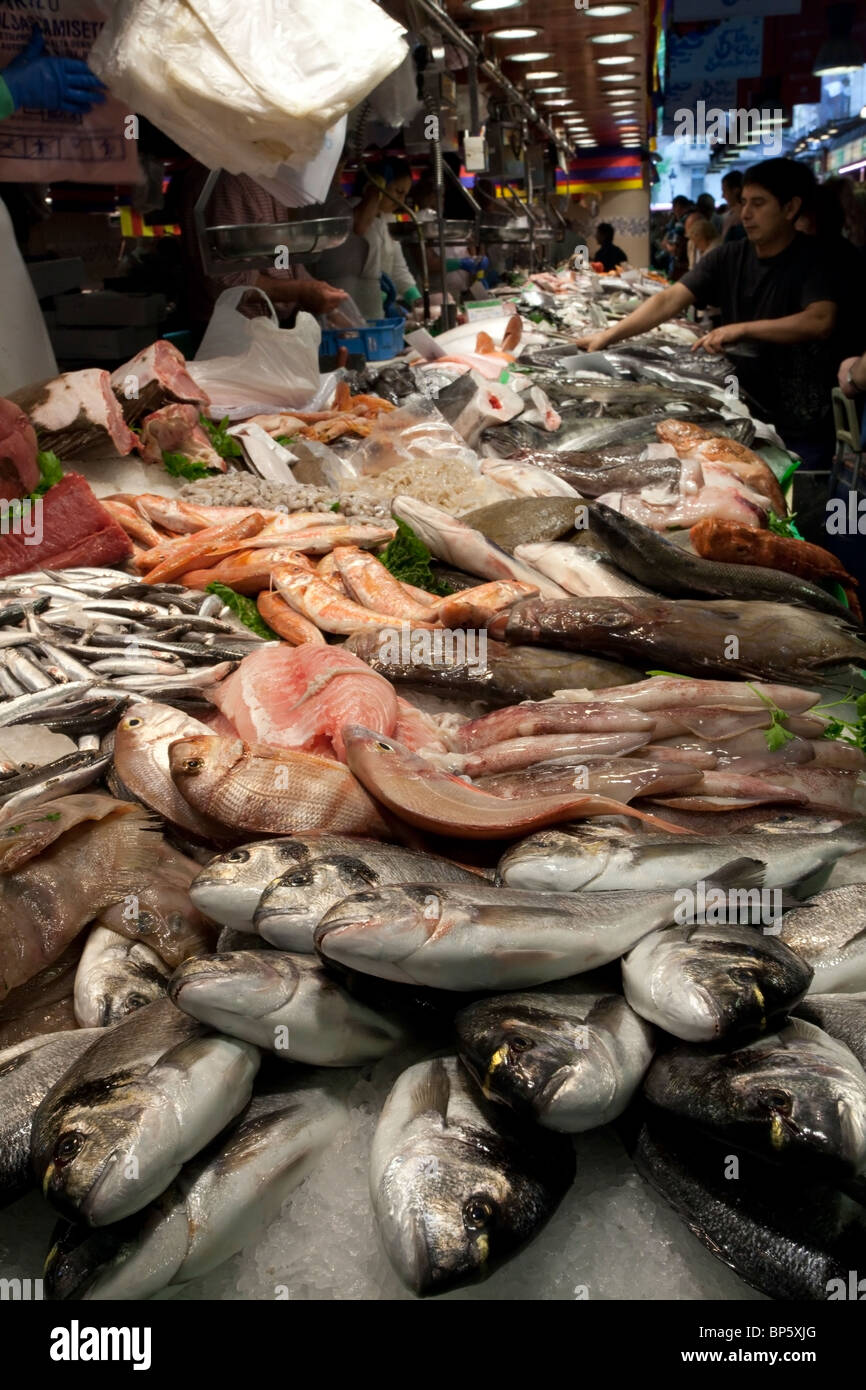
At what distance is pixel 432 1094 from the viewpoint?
1.45 m

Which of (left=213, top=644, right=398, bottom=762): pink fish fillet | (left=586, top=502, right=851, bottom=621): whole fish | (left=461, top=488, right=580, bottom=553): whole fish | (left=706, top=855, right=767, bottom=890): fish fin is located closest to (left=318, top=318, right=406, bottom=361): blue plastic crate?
(left=461, top=488, right=580, bottom=553): whole fish

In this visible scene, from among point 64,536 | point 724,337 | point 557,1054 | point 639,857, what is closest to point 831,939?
point 639,857

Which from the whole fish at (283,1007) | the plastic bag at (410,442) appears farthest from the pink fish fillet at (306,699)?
the plastic bag at (410,442)

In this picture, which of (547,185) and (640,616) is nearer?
(640,616)

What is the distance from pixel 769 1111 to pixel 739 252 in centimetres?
698

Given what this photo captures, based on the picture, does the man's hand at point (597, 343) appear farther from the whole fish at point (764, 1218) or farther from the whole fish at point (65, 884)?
the whole fish at point (764, 1218)

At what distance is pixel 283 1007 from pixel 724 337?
6470mm

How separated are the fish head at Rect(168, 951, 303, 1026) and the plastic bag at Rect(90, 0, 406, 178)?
4129 millimetres

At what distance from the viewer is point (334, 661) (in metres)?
2.65

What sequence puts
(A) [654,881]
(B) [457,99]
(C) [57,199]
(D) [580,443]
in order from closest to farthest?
(A) [654,881], (D) [580,443], (B) [457,99], (C) [57,199]

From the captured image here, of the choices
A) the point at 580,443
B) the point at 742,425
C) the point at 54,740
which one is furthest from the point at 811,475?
the point at 54,740

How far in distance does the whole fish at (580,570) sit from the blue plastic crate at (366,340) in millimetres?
4403

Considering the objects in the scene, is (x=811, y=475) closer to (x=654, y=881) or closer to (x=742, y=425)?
(x=742, y=425)

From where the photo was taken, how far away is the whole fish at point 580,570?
334cm
